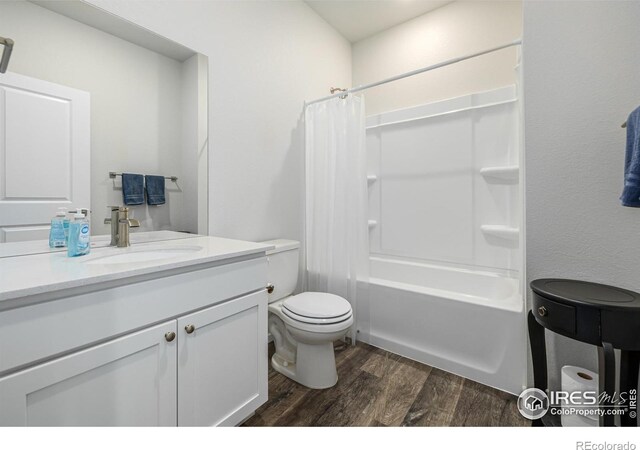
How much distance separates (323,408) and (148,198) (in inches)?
54.6

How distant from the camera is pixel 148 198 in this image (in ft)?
4.85

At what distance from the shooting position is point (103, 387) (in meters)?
0.86

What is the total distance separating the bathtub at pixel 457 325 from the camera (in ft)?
5.05

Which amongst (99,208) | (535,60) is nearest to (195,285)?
(99,208)

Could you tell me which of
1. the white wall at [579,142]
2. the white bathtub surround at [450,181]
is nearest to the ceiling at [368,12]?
the white bathtub surround at [450,181]

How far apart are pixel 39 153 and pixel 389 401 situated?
1915mm

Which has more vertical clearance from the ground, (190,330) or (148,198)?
(148,198)

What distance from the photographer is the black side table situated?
0.99 meters

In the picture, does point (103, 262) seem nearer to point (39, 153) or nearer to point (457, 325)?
point (39, 153)

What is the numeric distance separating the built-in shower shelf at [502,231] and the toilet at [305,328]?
4.34ft

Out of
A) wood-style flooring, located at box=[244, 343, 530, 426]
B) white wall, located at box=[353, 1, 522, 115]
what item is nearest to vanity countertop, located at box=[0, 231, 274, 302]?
wood-style flooring, located at box=[244, 343, 530, 426]

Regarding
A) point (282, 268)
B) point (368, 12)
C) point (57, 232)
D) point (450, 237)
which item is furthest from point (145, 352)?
point (368, 12)

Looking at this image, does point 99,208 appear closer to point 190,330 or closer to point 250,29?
point 190,330

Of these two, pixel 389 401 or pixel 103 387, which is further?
pixel 389 401
